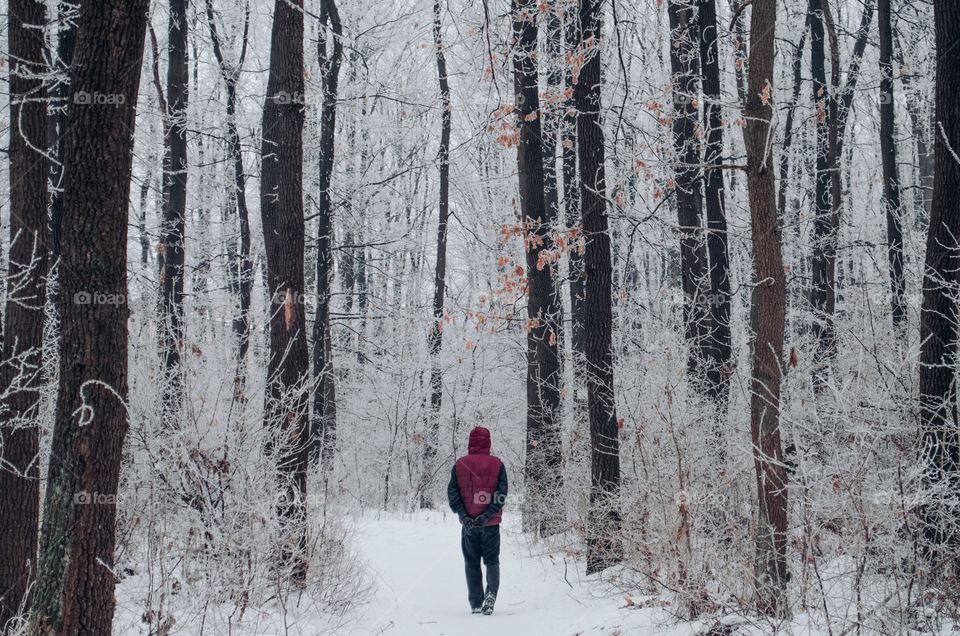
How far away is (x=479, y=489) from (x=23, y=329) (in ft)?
14.9

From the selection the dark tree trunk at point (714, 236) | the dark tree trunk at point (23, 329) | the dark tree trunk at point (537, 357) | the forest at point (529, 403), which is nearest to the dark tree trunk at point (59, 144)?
the forest at point (529, 403)

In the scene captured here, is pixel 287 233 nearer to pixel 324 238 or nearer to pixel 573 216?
pixel 573 216

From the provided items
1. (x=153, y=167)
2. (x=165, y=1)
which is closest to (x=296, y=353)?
(x=153, y=167)

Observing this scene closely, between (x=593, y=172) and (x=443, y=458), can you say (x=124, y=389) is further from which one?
(x=443, y=458)

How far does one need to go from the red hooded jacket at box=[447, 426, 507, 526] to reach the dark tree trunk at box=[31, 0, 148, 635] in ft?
15.4

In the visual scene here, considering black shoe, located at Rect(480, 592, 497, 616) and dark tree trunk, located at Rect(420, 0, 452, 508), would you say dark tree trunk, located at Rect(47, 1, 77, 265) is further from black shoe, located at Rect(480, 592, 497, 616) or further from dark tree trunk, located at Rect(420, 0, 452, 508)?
dark tree trunk, located at Rect(420, 0, 452, 508)

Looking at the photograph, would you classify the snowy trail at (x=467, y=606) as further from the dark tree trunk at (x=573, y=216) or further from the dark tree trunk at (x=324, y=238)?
the dark tree trunk at (x=324, y=238)

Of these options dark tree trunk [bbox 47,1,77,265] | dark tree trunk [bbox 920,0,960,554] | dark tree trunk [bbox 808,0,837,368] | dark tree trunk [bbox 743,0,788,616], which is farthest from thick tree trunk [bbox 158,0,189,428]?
dark tree trunk [bbox 808,0,837,368]

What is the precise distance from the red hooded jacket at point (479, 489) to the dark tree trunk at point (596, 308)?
1349 millimetres

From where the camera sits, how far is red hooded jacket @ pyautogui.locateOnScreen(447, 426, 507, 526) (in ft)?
29.1

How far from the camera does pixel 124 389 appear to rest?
4750mm

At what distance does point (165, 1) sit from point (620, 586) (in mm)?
13116

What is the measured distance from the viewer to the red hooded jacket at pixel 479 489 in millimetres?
8875

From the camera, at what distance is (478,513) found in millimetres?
8875
